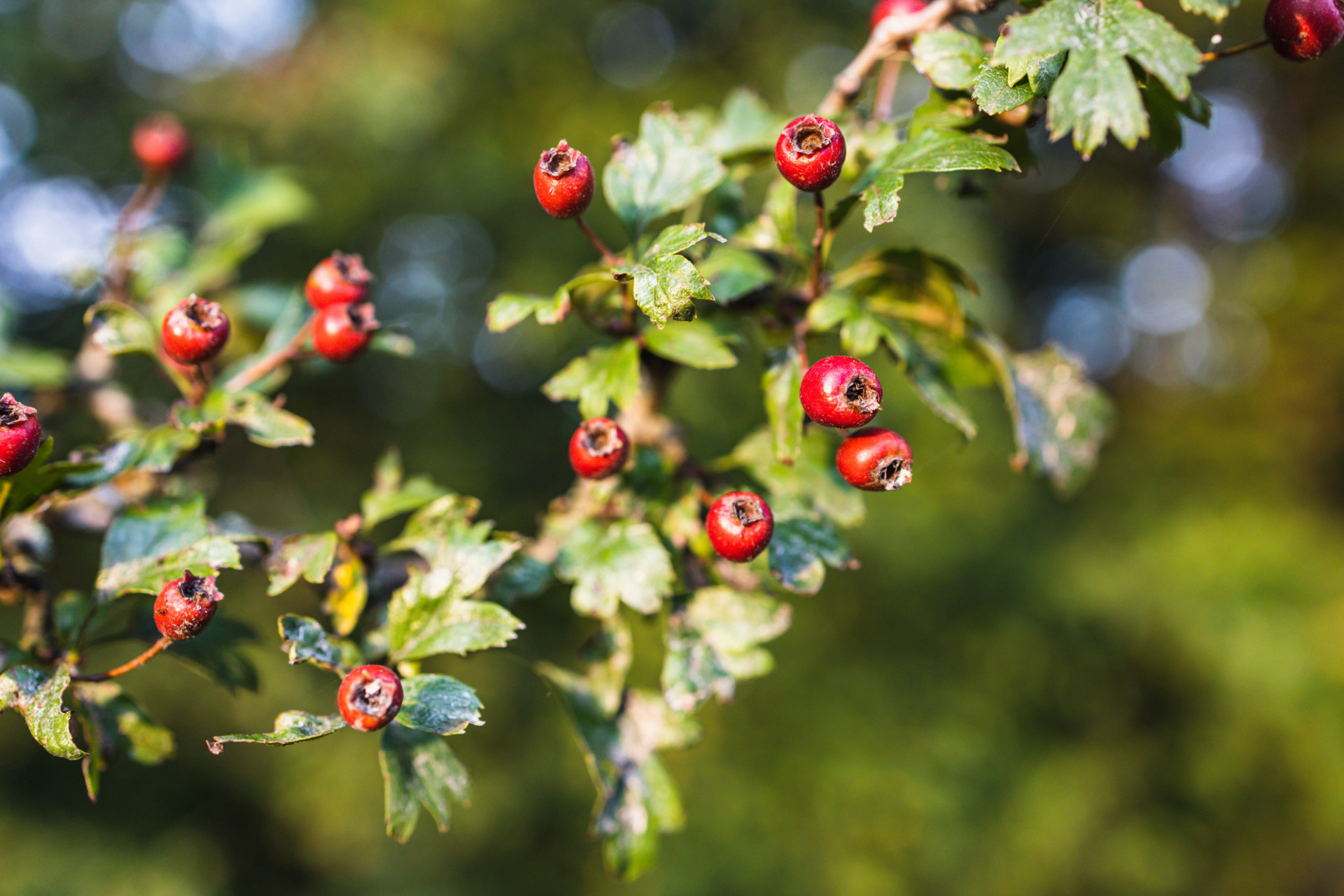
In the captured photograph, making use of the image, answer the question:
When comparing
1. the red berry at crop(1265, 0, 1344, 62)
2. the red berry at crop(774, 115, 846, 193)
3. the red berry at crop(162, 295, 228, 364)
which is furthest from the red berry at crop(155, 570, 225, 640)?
the red berry at crop(1265, 0, 1344, 62)

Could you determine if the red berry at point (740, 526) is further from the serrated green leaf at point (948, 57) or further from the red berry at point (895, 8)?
the red berry at point (895, 8)

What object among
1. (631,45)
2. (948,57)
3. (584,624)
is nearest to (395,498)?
(948,57)

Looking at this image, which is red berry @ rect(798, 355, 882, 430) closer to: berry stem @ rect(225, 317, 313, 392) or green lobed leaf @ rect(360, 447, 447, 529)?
green lobed leaf @ rect(360, 447, 447, 529)

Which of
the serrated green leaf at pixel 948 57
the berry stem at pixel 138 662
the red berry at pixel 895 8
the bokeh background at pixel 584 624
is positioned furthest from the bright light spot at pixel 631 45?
the berry stem at pixel 138 662

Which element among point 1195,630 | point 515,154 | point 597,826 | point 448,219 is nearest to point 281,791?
point 448,219

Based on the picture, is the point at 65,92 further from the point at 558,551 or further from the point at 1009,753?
the point at 1009,753

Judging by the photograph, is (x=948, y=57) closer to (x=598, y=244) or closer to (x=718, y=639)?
(x=598, y=244)
